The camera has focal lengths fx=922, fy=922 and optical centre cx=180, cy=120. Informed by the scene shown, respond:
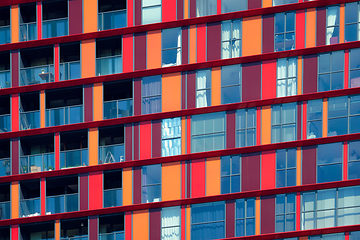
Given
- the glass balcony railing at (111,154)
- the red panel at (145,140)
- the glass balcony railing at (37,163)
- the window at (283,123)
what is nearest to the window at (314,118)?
the window at (283,123)

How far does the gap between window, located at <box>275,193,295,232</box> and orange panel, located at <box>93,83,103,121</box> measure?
12.4 m

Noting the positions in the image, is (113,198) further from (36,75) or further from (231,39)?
(231,39)

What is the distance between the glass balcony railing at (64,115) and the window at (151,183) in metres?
5.67

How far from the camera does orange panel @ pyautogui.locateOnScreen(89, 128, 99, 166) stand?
56.9m

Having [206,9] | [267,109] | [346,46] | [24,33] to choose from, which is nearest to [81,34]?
[24,33]

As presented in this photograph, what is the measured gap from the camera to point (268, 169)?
53812mm

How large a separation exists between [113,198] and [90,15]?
1198 cm

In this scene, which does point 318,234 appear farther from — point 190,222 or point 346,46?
point 346,46

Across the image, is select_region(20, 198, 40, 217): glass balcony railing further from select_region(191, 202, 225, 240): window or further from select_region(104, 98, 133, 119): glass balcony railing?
select_region(191, 202, 225, 240): window

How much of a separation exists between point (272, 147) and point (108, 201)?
10.5 m

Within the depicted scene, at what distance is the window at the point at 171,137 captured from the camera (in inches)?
2185

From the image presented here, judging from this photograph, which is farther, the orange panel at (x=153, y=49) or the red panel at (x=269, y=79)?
the orange panel at (x=153, y=49)

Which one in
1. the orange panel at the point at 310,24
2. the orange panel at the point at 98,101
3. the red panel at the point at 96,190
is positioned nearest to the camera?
the orange panel at the point at 310,24

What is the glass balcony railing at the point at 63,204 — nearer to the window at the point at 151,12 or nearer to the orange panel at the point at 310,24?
the window at the point at 151,12
